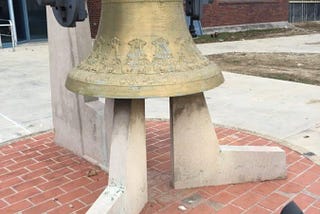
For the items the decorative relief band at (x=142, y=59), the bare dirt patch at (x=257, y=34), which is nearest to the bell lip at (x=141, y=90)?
the decorative relief band at (x=142, y=59)

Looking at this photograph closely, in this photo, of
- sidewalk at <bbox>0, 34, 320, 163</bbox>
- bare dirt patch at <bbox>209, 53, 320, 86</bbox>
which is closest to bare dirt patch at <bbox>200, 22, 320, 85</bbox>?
bare dirt patch at <bbox>209, 53, 320, 86</bbox>

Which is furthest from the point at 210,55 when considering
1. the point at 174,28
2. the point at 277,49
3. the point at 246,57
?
the point at 174,28

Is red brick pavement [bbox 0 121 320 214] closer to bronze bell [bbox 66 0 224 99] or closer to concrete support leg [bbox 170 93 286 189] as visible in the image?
concrete support leg [bbox 170 93 286 189]

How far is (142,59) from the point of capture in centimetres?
245

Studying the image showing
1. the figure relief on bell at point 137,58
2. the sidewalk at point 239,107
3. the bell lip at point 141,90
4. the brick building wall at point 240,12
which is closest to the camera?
the bell lip at point 141,90

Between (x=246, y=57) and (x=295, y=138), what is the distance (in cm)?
648

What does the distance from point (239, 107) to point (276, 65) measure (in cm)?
404

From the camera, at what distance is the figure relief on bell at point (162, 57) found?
241 centimetres

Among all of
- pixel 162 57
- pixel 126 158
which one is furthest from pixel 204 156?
pixel 162 57

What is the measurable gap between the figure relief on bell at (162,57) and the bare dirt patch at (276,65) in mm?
5327

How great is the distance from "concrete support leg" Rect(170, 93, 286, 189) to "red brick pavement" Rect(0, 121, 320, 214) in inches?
3.0

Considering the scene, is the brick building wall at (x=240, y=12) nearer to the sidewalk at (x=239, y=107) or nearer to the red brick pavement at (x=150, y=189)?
the sidewalk at (x=239, y=107)

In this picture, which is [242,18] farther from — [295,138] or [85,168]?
[85,168]

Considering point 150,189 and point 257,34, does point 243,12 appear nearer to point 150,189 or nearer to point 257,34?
point 257,34
